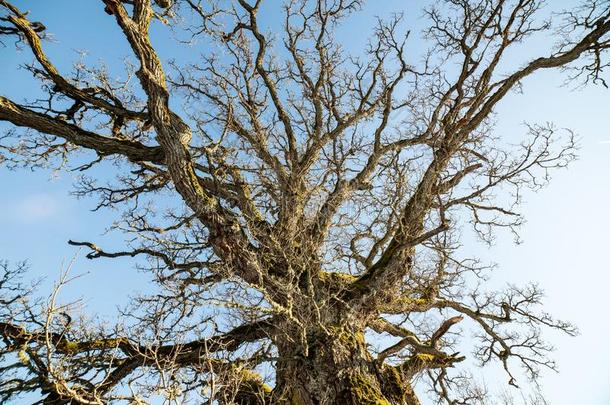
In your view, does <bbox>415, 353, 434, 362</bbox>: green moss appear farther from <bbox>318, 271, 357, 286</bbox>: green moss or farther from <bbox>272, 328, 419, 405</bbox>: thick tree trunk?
<bbox>318, 271, 357, 286</bbox>: green moss

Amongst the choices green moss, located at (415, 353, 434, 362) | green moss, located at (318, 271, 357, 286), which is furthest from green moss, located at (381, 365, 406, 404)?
green moss, located at (318, 271, 357, 286)

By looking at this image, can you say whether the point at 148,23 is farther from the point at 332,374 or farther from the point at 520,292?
the point at 520,292

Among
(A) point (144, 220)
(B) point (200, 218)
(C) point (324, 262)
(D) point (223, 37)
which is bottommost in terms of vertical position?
(C) point (324, 262)

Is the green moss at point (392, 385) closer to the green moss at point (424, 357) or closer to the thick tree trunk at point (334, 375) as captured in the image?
the thick tree trunk at point (334, 375)

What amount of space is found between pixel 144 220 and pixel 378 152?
4.86m

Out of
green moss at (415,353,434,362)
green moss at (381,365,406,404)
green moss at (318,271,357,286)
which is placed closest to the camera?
green moss at (381,365,406,404)

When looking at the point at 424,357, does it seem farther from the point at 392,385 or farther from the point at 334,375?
the point at 334,375

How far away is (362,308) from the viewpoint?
6039mm

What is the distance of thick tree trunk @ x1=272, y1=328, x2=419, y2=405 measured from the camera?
4.78 metres

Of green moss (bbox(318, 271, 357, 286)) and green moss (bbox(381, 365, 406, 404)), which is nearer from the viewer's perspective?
green moss (bbox(381, 365, 406, 404))

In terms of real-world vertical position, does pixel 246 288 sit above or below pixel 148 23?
below

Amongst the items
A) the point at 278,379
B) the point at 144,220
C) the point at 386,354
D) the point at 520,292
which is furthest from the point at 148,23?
the point at 520,292

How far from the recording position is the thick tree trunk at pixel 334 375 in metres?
4.78

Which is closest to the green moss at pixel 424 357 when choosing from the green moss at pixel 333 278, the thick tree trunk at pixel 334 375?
the thick tree trunk at pixel 334 375
